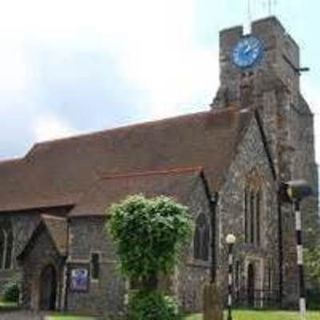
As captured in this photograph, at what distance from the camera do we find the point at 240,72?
4878 centimetres

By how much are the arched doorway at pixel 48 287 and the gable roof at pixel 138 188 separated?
10.8 ft

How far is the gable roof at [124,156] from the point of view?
3772 cm

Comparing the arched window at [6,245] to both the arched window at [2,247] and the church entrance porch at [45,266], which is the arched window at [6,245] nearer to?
the arched window at [2,247]

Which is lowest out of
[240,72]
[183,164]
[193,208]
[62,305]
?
[62,305]

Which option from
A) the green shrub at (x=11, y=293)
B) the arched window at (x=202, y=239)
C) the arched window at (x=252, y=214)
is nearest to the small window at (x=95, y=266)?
the arched window at (x=202, y=239)

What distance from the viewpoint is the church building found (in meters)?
33.5

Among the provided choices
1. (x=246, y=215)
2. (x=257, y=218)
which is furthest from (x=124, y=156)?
(x=257, y=218)

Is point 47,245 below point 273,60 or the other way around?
below

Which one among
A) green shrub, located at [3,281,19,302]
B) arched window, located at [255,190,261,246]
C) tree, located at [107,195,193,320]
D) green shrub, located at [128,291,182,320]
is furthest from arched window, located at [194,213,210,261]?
green shrub, located at [3,281,19,302]

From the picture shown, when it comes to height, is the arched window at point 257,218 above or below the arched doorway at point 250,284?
above

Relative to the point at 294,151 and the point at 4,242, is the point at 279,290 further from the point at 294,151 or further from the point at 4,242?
the point at 4,242

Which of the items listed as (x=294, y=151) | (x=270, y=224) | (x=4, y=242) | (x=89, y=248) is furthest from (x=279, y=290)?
(x=4, y=242)

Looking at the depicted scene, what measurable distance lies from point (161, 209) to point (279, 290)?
1508 cm

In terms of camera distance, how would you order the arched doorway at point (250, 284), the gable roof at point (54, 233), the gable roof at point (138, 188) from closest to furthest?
the gable roof at point (138, 188) → the gable roof at point (54, 233) → the arched doorway at point (250, 284)
